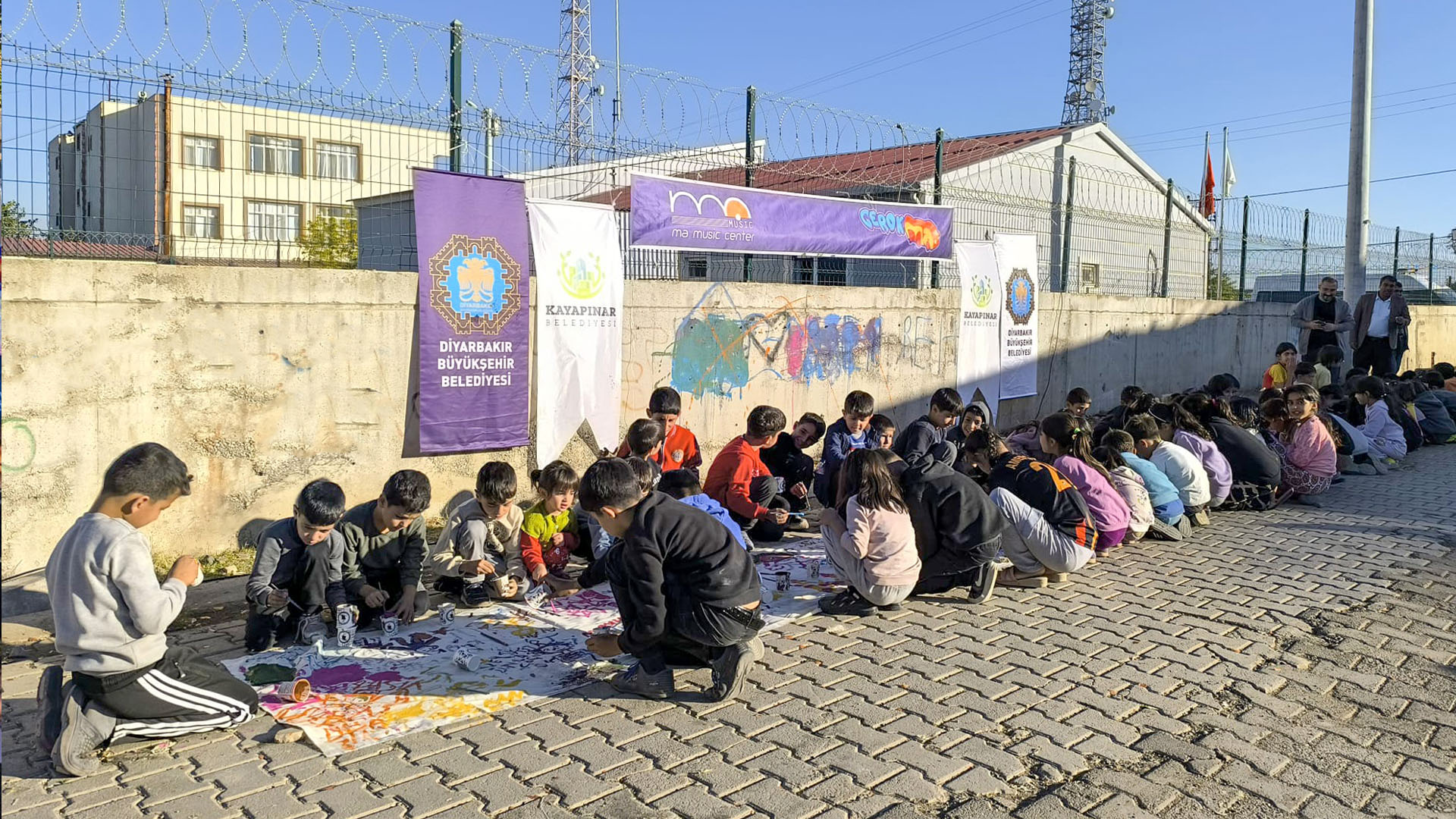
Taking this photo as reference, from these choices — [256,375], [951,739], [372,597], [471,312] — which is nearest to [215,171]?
[256,375]

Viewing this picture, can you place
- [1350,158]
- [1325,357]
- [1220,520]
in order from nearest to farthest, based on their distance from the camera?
[1220,520], [1325,357], [1350,158]

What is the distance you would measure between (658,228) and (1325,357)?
985 centimetres

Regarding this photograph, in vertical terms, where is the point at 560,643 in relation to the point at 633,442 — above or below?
below

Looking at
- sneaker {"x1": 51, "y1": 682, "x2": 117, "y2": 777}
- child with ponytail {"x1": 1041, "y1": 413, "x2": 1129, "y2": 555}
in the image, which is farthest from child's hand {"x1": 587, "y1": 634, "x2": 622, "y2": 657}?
child with ponytail {"x1": 1041, "y1": 413, "x2": 1129, "y2": 555}

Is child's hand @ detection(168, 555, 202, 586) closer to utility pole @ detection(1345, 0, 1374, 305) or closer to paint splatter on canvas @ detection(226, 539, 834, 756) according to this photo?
paint splatter on canvas @ detection(226, 539, 834, 756)

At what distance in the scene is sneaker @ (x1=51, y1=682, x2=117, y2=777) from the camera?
139 inches

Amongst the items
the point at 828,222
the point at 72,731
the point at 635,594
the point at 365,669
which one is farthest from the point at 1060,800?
the point at 828,222

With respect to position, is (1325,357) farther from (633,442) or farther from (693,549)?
(693,549)

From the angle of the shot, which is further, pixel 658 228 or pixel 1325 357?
pixel 1325 357

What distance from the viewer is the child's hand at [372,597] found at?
512 centimetres

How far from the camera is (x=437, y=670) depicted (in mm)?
4637

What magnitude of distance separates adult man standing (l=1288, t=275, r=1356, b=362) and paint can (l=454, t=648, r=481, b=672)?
1355cm

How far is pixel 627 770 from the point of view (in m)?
3.66

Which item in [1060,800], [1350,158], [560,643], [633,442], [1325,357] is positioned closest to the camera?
[1060,800]
